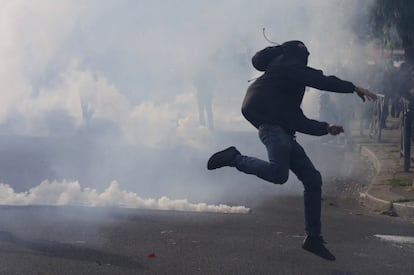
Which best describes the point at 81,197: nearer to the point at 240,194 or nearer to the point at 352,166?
the point at 240,194

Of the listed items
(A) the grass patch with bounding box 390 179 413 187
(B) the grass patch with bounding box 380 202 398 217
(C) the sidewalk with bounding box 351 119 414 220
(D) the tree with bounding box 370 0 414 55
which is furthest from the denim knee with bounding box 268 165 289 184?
(D) the tree with bounding box 370 0 414 55

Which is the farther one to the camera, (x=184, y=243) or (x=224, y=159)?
(x=184, y=243)

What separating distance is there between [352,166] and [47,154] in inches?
253

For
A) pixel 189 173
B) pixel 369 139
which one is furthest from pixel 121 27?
pixel 369 139

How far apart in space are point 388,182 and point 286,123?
667 centimetres

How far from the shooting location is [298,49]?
261 inches

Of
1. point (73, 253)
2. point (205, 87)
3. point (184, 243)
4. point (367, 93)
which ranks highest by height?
point (205, 87)

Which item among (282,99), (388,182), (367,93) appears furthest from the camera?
(388,182)

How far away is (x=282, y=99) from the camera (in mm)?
6605

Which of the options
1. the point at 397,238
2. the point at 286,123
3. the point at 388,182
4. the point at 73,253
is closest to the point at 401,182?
the point at 388,182

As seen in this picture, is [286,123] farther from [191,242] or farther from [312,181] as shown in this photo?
[191,242]

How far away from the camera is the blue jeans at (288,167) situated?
6.50 metres

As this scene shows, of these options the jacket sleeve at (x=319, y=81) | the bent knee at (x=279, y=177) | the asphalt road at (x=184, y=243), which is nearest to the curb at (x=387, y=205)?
the asphalt road at (x=184, y=243)

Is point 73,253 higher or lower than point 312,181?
lower
